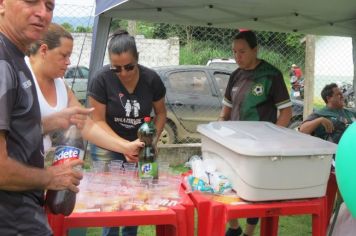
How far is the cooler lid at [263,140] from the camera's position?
1871mm

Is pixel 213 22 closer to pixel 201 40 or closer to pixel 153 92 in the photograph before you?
pixel 153 92

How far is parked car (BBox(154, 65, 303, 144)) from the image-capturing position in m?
5.98

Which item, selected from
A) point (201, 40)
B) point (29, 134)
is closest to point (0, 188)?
point (29, 134)

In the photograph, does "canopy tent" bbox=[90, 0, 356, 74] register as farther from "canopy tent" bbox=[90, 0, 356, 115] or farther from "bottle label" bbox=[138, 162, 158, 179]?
"bottle label" bbox=[138, 162, 158, 179]

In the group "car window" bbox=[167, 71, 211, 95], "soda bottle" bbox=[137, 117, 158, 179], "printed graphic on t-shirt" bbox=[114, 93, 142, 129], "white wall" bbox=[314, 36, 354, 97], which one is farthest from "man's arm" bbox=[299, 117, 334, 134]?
"white wall" bbox=[314, 36, 354, 97]

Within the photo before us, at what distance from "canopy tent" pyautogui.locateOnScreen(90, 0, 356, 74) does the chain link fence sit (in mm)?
1832

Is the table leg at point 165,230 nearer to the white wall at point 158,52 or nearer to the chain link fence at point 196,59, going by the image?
the chain link fence at point 196,59

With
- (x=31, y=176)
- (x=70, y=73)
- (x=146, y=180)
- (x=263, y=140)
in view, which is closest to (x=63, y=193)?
(x=31, y=176)

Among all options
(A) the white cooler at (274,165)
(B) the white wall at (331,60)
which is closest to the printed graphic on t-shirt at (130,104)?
(A) the white cooler at (274,165)

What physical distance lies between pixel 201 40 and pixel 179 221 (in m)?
4.93

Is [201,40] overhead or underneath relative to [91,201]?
overhead

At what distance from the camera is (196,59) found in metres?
6.80

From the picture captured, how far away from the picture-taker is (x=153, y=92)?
8.86 feet

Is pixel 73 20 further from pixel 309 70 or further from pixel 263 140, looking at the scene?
pixel 263 140
